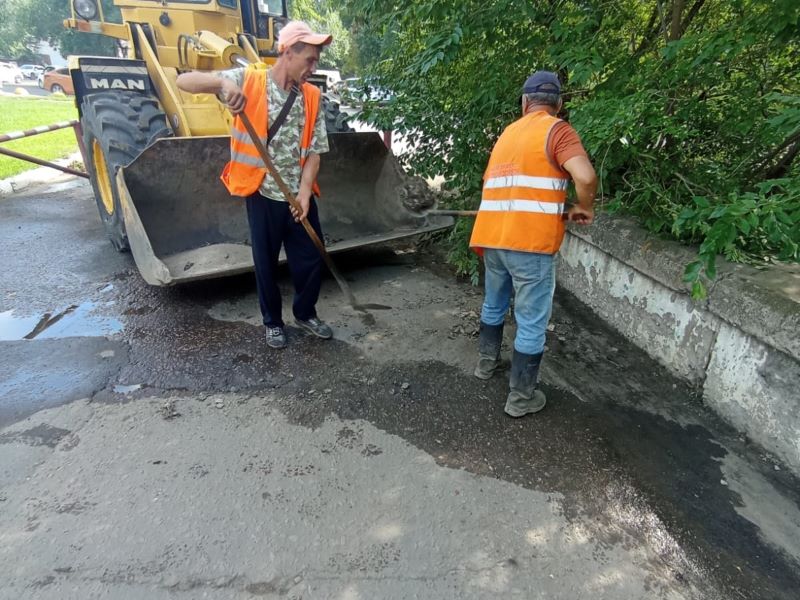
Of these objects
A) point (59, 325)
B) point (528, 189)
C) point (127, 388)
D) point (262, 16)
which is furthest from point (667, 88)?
point (262, 16)

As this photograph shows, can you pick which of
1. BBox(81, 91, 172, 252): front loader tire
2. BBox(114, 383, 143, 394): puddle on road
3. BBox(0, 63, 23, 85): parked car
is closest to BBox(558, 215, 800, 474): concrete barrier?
BBox(114, 383, 143, 394): puddle on road

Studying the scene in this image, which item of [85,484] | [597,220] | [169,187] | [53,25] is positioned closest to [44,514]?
[85,484]

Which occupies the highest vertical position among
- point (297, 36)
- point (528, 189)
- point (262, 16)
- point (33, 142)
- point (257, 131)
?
point (262, 16)

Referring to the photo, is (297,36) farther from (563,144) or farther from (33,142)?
(33,142)

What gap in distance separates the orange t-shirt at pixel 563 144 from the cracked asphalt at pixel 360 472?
Answer: 1371 millimetres

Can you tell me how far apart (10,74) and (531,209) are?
54.2m

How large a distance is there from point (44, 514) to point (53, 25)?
2301 inches

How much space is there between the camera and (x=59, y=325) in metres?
3.54

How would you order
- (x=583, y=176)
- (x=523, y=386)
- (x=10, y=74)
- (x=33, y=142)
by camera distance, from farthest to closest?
(x=10, y=74), (x=33, y=142), (x=523, y=386), (x=583, y=176)

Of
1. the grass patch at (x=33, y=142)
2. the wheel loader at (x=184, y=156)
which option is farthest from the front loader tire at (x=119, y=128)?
the grass patch at (x=33, y=142)

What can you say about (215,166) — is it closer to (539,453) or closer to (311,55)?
(311,55)

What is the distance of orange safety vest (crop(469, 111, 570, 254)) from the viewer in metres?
2.36

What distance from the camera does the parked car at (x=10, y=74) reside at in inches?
1553

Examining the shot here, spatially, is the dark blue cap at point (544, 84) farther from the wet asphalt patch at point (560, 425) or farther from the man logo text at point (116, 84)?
the man logo text at point (116, 84)
